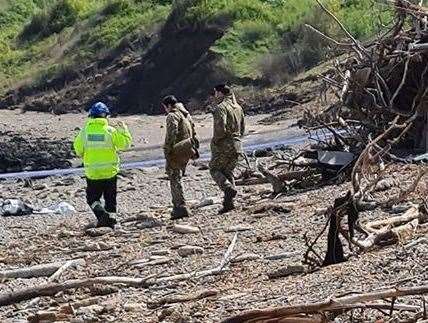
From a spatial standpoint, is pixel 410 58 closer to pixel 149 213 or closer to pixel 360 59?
pixel 360 59

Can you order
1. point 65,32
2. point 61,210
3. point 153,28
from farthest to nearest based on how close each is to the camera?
point 65,32
point 153,28
point 61,210

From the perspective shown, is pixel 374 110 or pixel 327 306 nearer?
pixel 327 306

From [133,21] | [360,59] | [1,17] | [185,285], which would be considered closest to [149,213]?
[360,59]

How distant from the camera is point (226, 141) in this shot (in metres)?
14.0

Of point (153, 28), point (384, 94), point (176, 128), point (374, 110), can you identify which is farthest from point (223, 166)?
point (153, 28)

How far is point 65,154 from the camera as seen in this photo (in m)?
27.6

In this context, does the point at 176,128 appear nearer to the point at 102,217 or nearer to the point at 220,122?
the point at 220,122

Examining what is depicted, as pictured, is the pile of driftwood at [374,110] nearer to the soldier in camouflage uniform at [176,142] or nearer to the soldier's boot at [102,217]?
the soldier in camouflage uniform at [176,142]

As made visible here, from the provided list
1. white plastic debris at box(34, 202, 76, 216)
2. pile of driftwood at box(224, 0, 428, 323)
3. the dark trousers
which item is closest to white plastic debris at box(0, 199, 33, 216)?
white plastic debris at box(34, 202, 76, 216)

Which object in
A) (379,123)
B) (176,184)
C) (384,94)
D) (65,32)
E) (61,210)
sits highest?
(384,94)

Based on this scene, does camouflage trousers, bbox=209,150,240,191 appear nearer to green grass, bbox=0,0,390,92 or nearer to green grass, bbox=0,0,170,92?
green grass, bbox=0,0,390,92

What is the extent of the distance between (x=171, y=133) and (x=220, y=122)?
1.88 ft

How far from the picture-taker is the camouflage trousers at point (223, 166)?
14.1 metres

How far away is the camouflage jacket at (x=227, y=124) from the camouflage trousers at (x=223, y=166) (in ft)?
0.35
